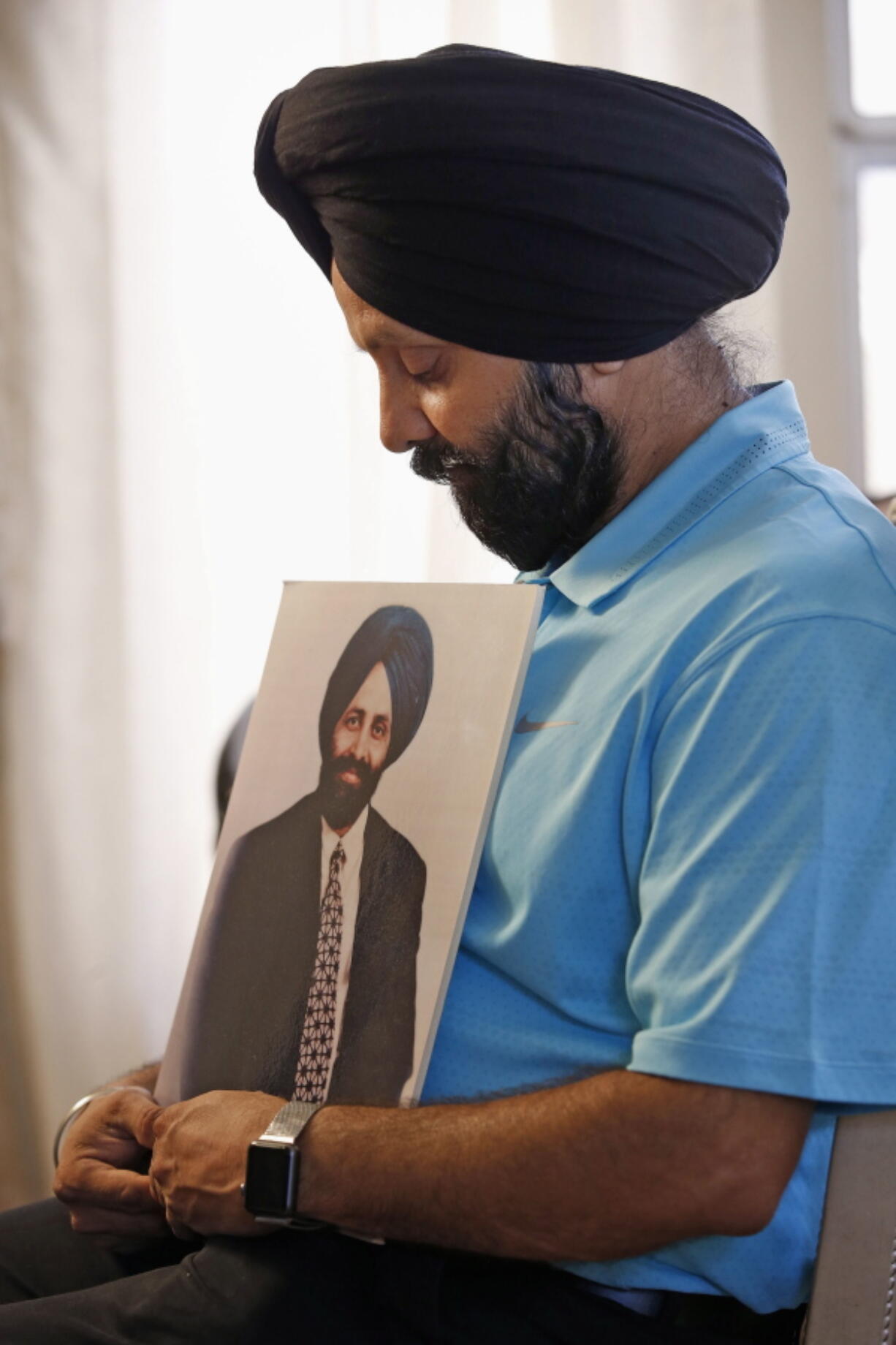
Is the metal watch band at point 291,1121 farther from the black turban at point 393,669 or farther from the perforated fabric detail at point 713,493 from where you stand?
the perforated fabric detail at point 713,493

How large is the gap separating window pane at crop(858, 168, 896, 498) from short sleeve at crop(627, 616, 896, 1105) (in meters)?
1.47

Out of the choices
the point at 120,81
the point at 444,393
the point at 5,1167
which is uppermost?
the point at 120,81

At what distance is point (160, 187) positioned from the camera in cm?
227

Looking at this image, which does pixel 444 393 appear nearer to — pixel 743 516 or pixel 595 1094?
pixel 743 516

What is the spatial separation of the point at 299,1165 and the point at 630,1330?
0.25m

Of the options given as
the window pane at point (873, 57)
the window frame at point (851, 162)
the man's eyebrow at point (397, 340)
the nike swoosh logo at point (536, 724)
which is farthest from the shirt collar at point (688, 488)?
the window pane at point (873, 57)

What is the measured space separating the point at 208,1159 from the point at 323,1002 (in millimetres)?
142

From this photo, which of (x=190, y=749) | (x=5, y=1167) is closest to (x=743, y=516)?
(x=190, y=749)

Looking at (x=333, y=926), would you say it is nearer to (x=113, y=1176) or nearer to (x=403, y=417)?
(x=113, y=1176)

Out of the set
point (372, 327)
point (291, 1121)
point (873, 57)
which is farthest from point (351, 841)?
point (873, 57)

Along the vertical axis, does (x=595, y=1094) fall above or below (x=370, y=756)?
below

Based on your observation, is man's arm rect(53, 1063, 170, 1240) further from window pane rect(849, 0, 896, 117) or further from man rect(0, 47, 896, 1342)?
window pane rect(849, 0, 896, 117)

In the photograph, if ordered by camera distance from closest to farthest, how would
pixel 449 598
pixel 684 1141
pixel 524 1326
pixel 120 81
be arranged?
1. pixel 684 1141
2. pixel 524 1326
3. pixel 449 598
4. pixel 120 81

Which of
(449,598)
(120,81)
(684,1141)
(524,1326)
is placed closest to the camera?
(684,1141)
